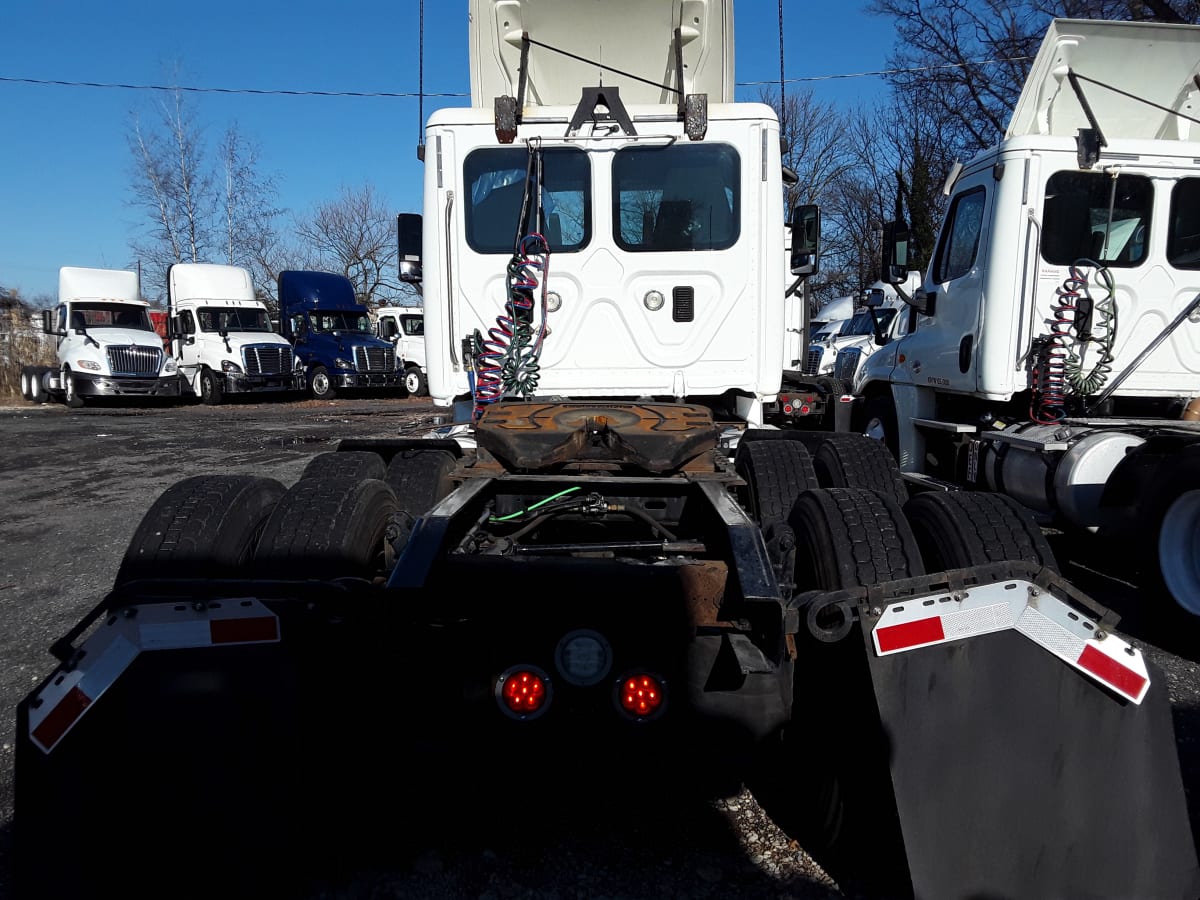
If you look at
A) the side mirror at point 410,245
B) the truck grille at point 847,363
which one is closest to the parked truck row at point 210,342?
the truck grille at point 847,363

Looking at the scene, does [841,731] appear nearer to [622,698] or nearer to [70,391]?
[622,698]

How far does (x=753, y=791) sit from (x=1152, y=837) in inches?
50.6

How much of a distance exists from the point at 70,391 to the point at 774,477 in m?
21.0

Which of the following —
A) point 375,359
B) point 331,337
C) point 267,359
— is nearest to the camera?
point 267,359

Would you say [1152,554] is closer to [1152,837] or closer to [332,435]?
[1152,837]

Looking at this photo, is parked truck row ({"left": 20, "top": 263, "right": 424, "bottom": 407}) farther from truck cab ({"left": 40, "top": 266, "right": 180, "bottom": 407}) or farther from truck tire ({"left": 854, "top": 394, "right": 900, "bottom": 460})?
truck tire ({"left": 854, "top": 394, "right": 900, "bottom": 460})

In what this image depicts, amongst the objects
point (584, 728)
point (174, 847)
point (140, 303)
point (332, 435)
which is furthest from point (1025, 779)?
point (140, 303)

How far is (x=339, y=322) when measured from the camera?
23.9 meters

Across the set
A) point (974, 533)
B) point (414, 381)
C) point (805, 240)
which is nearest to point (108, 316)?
point (414, 381)

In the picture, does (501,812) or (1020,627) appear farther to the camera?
(501,812)

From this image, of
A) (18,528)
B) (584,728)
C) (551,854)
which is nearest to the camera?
(584,728)

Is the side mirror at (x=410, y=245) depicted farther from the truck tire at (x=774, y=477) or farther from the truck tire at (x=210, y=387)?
the truck tire at (x=210, y=387)

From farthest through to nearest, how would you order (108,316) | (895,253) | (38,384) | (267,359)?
(38,384) → (267,359) → (108,316) → (895,253)

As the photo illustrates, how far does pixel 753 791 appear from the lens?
3035 mm
